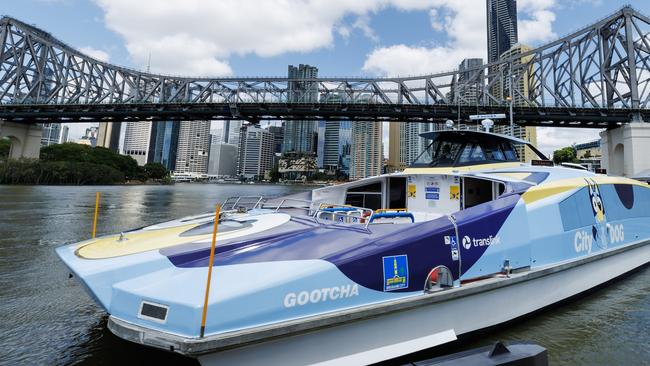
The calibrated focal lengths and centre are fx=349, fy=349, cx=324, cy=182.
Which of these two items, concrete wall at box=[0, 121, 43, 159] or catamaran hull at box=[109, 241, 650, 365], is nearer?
catamaran hull at box=[109, 241, 650, 365]

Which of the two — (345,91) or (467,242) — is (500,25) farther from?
(467,242)

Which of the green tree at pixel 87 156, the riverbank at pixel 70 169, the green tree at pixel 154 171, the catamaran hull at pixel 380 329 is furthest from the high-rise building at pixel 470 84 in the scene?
the green tree at pixel 154 171

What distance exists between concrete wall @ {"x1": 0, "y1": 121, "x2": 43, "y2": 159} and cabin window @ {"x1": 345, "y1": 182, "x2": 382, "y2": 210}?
2744 inches

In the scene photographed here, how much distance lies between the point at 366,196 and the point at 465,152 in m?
1.86

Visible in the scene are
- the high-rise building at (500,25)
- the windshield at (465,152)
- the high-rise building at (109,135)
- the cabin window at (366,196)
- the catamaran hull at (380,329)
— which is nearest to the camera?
the catamaran hull at (380,329)

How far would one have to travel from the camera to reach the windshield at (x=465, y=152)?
5.86 meters

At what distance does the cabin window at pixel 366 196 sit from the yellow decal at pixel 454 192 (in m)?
1.27

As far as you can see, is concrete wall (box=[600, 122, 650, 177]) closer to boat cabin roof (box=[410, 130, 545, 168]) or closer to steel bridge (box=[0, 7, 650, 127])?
steel bridge (box=[0, 7, 650, 127])

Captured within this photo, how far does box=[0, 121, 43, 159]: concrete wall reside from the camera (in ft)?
185

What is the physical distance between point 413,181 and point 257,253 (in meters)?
3.85

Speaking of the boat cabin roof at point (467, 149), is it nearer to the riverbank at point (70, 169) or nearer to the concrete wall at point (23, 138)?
the riverbank at point (70, 169)

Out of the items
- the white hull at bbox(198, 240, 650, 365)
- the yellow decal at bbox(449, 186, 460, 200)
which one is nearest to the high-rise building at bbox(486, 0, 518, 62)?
the yellow decal at bbox(449, 186, 460, 200)

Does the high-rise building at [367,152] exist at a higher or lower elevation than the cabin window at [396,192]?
higher

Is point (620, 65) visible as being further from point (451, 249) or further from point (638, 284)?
point (451, 249)
